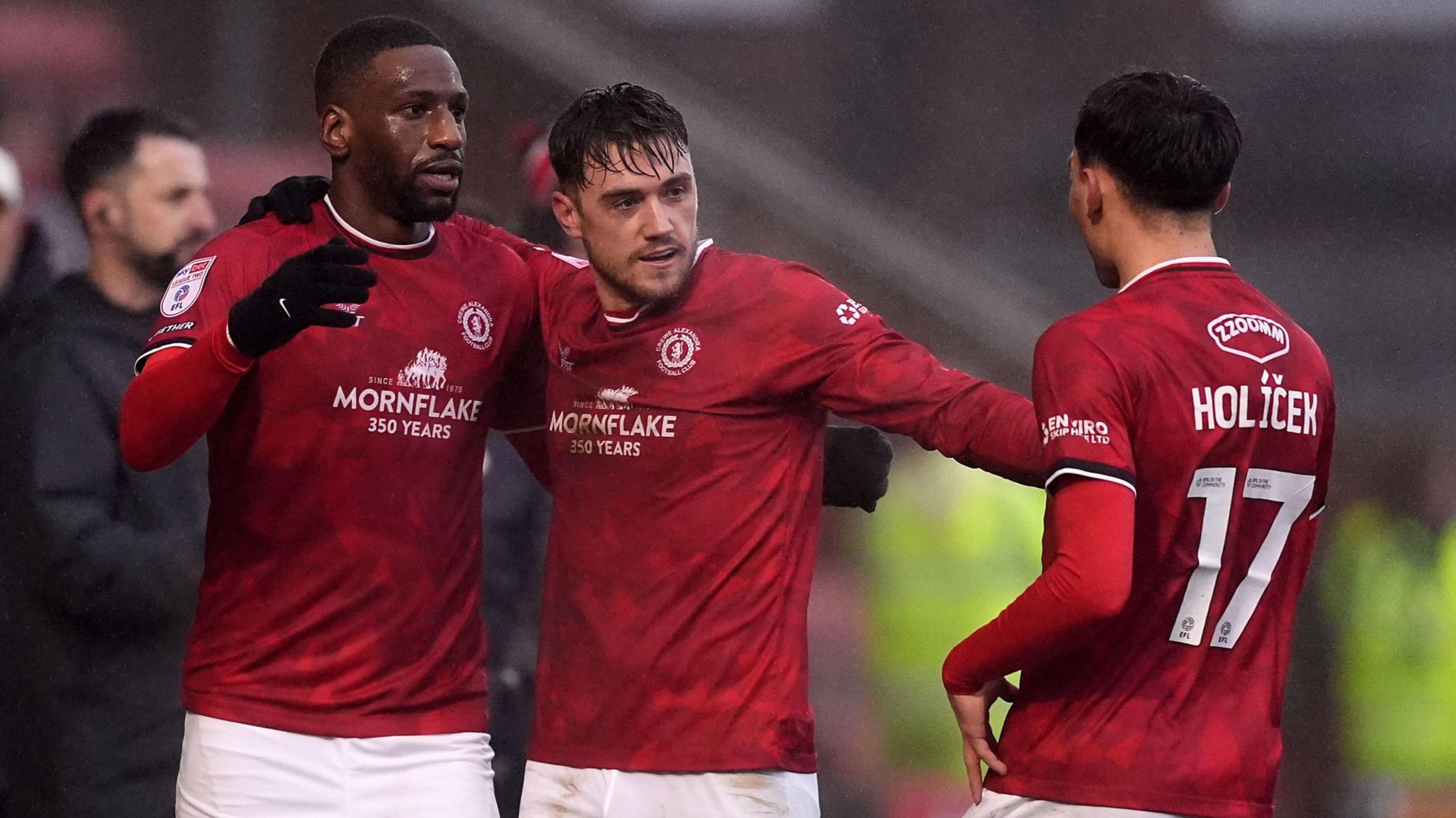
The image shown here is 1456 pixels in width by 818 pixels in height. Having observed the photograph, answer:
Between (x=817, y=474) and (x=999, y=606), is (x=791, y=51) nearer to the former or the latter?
(x=999, y=606)

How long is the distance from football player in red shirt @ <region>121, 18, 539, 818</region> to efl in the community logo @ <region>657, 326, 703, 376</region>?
1.04ft

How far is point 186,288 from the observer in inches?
94.6

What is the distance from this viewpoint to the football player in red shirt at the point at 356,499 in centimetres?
239

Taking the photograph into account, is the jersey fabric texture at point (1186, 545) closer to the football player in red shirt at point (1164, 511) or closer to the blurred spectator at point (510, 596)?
the football player in red shirt at point (1164, 511)

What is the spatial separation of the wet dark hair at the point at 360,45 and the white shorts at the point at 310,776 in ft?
3.24

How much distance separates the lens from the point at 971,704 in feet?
6.73

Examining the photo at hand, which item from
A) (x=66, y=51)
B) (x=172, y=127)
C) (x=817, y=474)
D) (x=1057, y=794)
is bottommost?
(x=1057, y=794)

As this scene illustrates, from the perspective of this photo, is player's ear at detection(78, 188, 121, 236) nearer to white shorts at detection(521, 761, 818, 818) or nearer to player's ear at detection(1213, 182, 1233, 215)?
white shorts at detection(521, 761, 818, 818)

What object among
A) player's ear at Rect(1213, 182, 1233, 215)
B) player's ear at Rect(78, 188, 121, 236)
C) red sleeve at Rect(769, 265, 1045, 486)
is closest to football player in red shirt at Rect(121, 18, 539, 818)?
red sleeve at Rect(769, 265, 1045, 486)

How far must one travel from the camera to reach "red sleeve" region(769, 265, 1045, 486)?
2.24m

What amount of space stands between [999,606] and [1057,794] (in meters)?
2.36

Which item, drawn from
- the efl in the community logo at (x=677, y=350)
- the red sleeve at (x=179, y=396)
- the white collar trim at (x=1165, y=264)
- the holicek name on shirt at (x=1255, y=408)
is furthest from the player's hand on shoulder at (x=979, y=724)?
the red sleeve at (x=179, y=396)

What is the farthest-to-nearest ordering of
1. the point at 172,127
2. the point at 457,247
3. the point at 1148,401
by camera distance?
1. the point at 172,127
2. the point at 457,247
3. the point at 1148,401

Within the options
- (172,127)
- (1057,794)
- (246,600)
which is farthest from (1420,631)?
(172,127)
